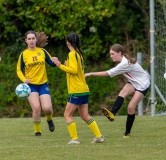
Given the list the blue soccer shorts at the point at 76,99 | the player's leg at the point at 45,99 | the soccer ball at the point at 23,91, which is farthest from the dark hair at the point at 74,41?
the player's leg at the point at 45,99

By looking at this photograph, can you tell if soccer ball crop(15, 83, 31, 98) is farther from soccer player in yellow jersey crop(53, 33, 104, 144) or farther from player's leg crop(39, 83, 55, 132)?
soccer player in yellow jersey crop(53, 33, 104, 144)

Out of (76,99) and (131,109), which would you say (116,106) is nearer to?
(131,109)

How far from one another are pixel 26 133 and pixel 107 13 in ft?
30.4

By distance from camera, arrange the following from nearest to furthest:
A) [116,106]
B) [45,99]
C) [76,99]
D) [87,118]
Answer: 1. [76,99]
2. [87,118]
3. [116,106]
4. [45,99]

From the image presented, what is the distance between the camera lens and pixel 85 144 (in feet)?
30.8

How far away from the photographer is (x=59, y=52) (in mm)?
21297

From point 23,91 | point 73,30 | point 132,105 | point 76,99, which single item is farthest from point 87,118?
point 73,30

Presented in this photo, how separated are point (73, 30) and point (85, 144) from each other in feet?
37.6

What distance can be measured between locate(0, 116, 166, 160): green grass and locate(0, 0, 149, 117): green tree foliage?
7837mm

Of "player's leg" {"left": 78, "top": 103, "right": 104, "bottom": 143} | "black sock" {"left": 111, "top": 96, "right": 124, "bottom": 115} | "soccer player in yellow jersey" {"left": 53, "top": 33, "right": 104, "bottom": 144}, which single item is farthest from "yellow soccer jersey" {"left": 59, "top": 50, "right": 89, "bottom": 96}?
"black sock" {"left": 111, "top": 96, "right": 124, "bottom": 115}

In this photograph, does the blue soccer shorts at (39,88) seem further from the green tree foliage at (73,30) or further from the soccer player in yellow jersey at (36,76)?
the green tree foliage at (73,30)

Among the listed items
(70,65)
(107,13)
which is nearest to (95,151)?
(70,65)

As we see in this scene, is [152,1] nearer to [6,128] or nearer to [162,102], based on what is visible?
[162,102]

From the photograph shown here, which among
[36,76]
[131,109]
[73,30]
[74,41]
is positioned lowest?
[131,109]
